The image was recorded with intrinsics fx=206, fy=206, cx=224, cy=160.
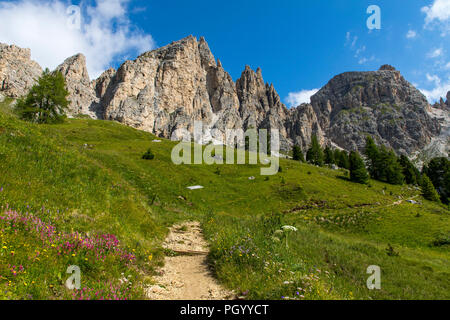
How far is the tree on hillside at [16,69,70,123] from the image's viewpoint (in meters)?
54.0

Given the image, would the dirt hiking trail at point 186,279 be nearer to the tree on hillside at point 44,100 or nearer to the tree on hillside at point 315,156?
the tree on hillside at point 44,100

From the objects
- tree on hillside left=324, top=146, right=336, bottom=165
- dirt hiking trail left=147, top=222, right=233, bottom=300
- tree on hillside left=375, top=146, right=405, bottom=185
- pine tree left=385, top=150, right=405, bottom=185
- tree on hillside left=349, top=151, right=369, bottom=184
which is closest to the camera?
dirt hiking trail left=147, top=222, right=233, bottom=300

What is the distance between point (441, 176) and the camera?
3103 inches

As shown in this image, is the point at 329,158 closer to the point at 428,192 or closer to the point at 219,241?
the point at 428,192

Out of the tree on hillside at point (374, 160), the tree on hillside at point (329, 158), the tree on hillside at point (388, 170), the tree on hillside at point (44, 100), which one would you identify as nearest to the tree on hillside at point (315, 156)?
the tree on hillside at point (329, 158)

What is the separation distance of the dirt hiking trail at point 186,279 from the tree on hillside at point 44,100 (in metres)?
65.5

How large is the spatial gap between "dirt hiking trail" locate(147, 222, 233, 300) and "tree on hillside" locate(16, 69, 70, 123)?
215ft

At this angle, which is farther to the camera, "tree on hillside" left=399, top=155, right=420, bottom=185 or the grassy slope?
"tree on hillside" left=399, top=155, right=420, bottom=185

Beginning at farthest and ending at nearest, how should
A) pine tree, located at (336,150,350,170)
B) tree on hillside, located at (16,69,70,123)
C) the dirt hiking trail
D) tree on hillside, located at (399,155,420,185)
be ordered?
pine tree, located at (336,150,350,170)
tree on hillside, located at (399,155,420,185)
tree on hillside, located at (16,69,70,123)
the dirt hiking trail

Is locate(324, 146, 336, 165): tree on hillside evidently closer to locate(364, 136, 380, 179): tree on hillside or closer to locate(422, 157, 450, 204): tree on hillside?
locate(364, 136, 380, 179): tree on hillside

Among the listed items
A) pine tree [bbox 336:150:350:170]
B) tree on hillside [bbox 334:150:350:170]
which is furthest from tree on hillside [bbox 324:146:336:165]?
pine tree [bbox 336:150:350:170]

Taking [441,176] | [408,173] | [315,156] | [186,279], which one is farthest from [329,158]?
[186,279]

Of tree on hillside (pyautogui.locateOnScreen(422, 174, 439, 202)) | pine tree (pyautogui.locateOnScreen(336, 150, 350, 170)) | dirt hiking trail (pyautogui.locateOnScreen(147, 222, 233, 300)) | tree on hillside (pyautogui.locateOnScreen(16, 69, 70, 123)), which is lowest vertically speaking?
dirt hiking trail (pyautogui.locateOnScreen(147, 222, 233, 300))
